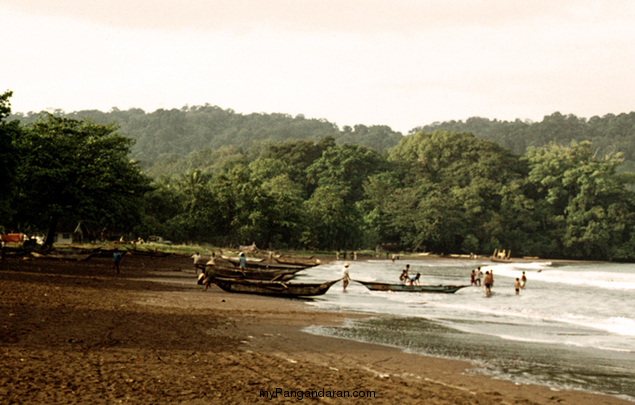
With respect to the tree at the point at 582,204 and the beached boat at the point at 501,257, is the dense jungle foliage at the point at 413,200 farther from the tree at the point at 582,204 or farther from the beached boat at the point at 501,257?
the beached boat at the point at 501,257

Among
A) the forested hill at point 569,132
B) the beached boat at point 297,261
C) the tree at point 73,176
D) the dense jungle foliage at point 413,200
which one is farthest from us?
the forested hill at point 569,132

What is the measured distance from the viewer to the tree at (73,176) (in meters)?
36.4

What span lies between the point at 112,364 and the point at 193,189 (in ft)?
206

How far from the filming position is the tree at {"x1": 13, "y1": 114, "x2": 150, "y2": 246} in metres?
36.4

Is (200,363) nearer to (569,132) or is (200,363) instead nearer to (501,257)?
(501,257)

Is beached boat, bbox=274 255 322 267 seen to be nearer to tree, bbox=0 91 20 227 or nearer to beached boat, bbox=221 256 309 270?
beached boat, bbox=221 256 309 270

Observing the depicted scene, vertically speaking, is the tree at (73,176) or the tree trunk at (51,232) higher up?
the tree at (73,176)

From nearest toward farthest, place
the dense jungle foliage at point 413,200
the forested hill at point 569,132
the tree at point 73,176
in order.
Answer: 1. the tree at point 73,176
2. the dense jungle foliage at point 413,200
3. the forested hill at point 569,132

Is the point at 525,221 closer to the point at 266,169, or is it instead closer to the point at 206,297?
the point at 266,169

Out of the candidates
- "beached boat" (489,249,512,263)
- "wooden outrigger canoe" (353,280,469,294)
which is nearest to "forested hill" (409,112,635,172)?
"beached boat" (489,249,512,263)

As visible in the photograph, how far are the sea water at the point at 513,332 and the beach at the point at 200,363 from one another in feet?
3.16

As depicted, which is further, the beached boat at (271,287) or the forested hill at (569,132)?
the forested hill at (569,132)

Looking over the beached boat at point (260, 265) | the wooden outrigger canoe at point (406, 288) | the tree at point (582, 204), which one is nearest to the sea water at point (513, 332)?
the wooden outrigger canoe at point (406, 288)

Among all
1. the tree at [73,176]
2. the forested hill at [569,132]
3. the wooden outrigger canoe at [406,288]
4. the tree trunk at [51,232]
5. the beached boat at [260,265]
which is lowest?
the beached boat at [260,265]
